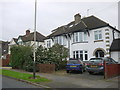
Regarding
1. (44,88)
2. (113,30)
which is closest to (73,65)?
(44,88)

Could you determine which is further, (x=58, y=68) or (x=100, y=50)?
(x=100, y=50)

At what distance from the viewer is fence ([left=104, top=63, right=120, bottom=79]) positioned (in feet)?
38.2

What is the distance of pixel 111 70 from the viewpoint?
A: 12477 mm

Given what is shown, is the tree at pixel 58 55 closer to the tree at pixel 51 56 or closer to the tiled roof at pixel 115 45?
the tree at pixel 51 56

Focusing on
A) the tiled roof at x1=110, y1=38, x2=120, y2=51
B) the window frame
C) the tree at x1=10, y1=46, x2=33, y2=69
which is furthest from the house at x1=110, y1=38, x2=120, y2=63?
the tree at x1=10, y1=46, x2=33, y2=69

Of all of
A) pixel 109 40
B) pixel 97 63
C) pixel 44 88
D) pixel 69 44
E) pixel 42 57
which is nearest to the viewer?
pixel 44 88

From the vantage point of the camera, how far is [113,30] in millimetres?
21594

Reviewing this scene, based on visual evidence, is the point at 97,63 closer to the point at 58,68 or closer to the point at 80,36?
the point at 58,68

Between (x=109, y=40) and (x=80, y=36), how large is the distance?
478 cm

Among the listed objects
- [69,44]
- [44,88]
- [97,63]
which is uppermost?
[69,44]

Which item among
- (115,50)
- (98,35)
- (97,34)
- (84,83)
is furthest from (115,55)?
(84,83)

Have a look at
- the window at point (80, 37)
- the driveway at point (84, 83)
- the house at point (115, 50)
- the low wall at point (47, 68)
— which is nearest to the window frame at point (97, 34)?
the window at point (80, 37)

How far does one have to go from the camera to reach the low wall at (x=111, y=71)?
1171 centimetres

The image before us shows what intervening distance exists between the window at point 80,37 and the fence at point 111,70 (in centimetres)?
1012
